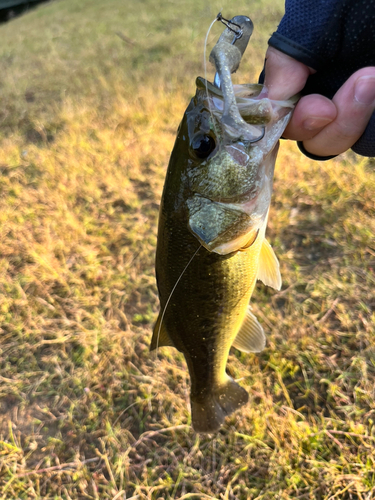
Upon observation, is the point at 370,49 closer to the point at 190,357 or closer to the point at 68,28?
the point at 190,357

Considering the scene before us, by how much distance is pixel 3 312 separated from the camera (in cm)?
269

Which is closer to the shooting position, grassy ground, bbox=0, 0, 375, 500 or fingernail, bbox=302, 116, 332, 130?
fingernail, bbox=302, 116, 332, 130

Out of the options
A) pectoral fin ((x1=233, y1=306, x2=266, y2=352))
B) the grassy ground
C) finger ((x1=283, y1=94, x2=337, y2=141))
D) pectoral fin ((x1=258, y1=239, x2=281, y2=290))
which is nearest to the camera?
finger ((x1=283, y1=94, x2=337, y2=141))

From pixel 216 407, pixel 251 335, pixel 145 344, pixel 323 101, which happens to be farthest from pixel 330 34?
pixel 145 344

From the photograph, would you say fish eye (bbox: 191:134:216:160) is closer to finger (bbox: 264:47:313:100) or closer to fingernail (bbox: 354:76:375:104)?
finger (bbox: 264:47:313:100)

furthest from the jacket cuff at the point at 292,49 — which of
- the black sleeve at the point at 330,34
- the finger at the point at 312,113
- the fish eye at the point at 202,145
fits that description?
the fish eye at the point at 202,145

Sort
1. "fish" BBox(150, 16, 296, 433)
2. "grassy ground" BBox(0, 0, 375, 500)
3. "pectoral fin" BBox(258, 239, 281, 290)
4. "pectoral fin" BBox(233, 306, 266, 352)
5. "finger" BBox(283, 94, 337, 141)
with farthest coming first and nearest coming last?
"grassy ground" BBox(0, 0, 375, 500), "pectoral fin" BBox(233, 306, 266, 352), "pectoral fin" BBox(258, 239, 281, 290), "finger" BBox(283, 94, 337, 141), "fish" BBox(150, 16, 296, 433)

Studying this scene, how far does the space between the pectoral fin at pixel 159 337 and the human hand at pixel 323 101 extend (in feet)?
3.33

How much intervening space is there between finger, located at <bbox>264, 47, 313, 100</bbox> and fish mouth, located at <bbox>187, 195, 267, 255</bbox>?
17.7 inches

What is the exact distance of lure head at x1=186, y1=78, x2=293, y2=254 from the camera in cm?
114

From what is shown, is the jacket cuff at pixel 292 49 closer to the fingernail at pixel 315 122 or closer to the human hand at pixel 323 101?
the human hand at pixel 323 101

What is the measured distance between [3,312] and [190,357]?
189cm

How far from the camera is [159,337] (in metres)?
1.55

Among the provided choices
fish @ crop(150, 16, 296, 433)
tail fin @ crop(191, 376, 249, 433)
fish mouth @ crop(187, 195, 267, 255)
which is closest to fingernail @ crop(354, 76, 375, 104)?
fish @ crop(150, 16, 296, 433)
